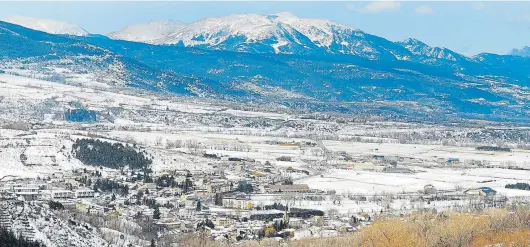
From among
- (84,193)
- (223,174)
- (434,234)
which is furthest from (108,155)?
(434,234)

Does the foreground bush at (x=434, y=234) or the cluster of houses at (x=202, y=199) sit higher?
the foreground bush at (x=434, y=234)

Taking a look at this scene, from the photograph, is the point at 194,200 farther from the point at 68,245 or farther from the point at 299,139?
the point at 299,139

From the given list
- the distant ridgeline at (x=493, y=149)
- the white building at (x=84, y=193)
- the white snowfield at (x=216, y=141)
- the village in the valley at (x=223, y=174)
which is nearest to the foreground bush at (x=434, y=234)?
the village in the valley at (x=223, y=174)

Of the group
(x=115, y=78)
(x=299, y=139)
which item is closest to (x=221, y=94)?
(x=115, y=78)

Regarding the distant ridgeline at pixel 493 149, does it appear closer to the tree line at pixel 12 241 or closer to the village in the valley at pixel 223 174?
the village in the valley at pixel 223 174

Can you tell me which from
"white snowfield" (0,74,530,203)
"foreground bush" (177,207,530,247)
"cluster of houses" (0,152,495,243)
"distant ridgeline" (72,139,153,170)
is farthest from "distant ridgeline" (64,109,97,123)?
"foreground bush" (177,207,530,247)

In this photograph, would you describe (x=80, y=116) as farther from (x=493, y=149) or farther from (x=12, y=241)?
(x=12, y=241)
